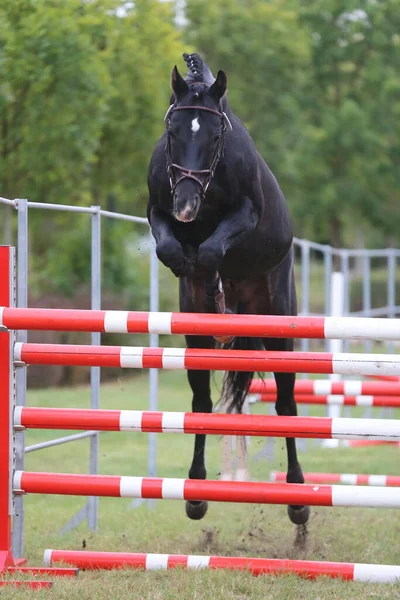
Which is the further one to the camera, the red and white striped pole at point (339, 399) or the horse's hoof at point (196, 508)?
the red and white striped pole at point (339, 399)

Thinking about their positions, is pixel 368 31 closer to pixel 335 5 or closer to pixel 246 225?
pixel 335 5

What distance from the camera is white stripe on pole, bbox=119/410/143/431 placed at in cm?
429

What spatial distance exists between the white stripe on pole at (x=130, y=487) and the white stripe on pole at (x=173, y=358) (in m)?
0.53

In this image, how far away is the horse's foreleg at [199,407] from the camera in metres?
5.40

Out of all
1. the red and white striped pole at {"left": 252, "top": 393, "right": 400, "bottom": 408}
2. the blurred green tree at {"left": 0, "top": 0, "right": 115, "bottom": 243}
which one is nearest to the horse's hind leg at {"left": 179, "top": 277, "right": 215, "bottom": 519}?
the red and white striped pole at {"left": 252, "top": 393, "right": 400, "bottom": 408}

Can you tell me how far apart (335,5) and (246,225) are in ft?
81.8

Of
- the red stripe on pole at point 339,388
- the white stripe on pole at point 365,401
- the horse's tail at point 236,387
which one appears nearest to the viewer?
the red stripe on pole at point 339,388

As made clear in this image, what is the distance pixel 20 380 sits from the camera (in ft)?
16.3

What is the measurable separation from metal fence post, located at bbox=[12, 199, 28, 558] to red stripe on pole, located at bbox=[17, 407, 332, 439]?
0.52m

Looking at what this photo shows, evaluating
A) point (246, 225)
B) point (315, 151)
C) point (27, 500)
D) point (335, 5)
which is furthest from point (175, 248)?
point (335, 5)

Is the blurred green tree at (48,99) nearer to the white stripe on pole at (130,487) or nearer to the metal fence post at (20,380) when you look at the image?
the metal fence post at (20,380)

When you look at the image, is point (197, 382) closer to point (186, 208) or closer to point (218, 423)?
point (218, 423)

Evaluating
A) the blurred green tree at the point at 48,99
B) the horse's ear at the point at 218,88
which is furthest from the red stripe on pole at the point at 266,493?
the blurred green tree at the point at 48,99

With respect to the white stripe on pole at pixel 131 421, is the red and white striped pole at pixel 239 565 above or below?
below
